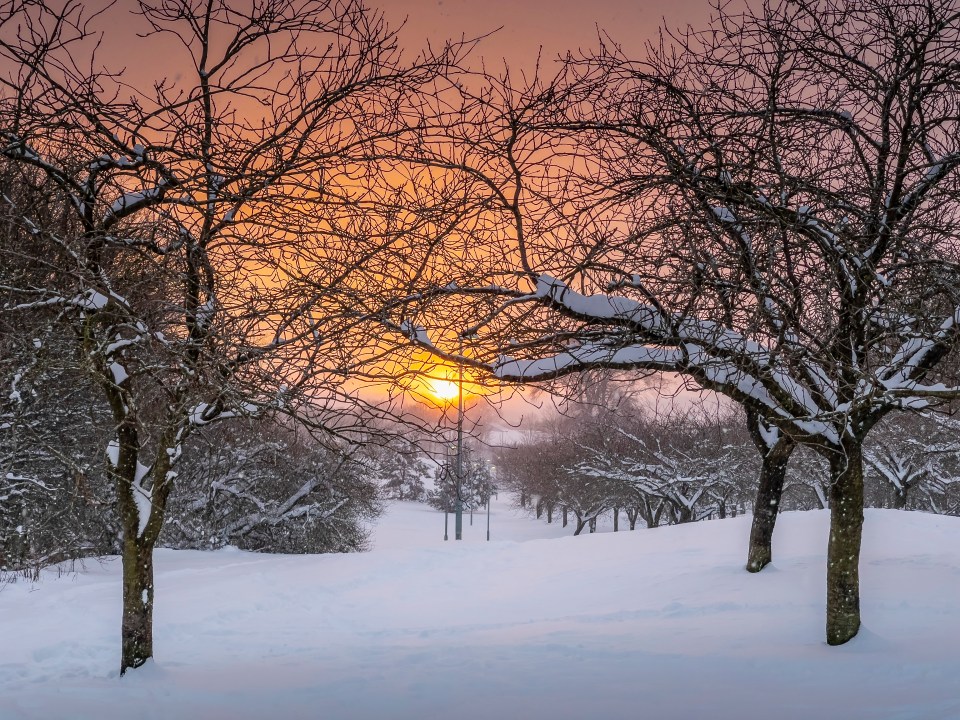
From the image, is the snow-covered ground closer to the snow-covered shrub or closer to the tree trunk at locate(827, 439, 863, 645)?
the tree trunk at locate(827, 439, 863, 645)

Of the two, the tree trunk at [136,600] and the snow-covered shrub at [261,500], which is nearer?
the tree trunk at [136,600]

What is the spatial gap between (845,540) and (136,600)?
6787mm

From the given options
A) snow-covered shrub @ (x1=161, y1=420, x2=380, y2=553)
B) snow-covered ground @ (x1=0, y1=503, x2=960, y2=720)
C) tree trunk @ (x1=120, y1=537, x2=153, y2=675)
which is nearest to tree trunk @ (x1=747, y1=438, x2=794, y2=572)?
snow-covered ground @ (x1=0, y1=503, x2=960, y2=720)

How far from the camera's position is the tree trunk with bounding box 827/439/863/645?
7094 mm

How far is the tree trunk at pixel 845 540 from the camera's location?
7.09m

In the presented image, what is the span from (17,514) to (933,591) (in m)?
17.5

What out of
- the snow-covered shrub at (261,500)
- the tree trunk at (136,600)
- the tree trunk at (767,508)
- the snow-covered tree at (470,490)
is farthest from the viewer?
the snow-covered tree at (470,490)

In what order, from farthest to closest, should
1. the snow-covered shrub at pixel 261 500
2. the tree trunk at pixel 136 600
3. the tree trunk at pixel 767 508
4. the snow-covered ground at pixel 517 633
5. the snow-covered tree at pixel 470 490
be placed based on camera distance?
the snow-covered tree at pixel 470 490 < the snow-covered shrub at pixel 261 500 < the tree trunk at pixel 767 508 < the tree trunk at pixel 136 600 < the snow-covered ground at pixel 517 633

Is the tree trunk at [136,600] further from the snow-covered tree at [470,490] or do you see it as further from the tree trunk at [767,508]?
the snow-covered tree at [470,490]

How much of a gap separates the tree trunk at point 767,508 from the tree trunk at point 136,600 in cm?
923

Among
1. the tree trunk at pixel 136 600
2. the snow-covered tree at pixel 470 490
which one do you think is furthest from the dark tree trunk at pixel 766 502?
the snow-covered tree at pixel 470 490

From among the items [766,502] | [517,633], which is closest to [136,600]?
[517,633]

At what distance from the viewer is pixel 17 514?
16.4 m

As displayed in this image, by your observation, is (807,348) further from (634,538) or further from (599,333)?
(634,538)
